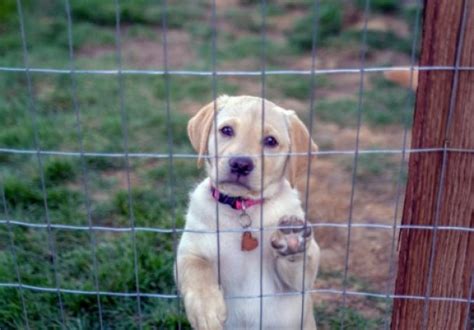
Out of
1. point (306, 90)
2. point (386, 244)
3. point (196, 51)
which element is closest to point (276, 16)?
point (196, 51)

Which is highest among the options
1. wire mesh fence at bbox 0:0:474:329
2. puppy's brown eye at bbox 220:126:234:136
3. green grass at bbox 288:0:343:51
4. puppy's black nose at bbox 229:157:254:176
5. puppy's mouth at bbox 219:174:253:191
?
puppy's brown eye at bbox 220:126:234:136

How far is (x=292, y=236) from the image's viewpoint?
2.45 metres

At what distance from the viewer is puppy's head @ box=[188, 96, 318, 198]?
8.44ft

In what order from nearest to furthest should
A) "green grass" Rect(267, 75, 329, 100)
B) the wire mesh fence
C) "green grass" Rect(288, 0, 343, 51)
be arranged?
the wire mesh fence → "green grass" Rect(267, 75, 329, 100) → "green grass" Rect(288, 0, 343, 51)

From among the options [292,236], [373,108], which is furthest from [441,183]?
[373,108]

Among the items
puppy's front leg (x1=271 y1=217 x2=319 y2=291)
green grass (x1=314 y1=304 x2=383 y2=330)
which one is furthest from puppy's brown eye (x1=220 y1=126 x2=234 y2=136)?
green grass (x1=314 y1=304 x2=383 y2=330)

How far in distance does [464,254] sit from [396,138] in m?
2.61

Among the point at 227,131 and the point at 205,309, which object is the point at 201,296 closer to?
the point at 205,309

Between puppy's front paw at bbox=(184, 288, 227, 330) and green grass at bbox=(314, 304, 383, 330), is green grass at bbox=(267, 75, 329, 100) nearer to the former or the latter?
green grass at bbox=(314, 304, 383, 330)

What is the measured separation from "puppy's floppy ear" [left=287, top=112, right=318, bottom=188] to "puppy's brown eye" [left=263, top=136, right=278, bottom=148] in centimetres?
7

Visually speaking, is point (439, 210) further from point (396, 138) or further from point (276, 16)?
point (276, 16)

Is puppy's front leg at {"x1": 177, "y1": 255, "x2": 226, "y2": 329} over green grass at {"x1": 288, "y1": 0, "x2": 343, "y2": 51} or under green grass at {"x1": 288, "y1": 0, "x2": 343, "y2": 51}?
under

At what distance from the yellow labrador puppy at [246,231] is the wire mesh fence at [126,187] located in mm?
91

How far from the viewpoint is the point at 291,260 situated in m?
2.52
